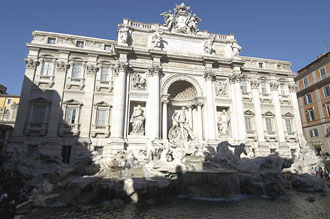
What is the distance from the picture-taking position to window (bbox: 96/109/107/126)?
55.6ft

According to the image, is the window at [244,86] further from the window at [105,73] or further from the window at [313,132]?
the window at [105,73]

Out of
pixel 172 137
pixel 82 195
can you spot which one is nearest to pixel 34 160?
pixel 82 195

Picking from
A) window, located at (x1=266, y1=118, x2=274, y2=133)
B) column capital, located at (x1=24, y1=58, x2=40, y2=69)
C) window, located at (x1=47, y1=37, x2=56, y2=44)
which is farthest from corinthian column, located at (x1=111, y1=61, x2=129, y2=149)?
window, located at (x1=266, y1=118, x2=274, y2=133)

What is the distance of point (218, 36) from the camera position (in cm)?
2177

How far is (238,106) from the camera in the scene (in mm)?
19062

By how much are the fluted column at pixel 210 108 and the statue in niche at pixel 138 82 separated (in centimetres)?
630

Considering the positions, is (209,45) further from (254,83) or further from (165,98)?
(165,98)

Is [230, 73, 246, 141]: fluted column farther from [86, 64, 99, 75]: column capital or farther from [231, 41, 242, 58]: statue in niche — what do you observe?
[86, 64, 99, 75]: column capital

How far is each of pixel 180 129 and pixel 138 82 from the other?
6009 millimetres

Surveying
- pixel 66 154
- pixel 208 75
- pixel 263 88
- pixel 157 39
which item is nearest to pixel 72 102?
pixel 66 154

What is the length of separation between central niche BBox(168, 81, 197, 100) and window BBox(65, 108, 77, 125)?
926 centimetres

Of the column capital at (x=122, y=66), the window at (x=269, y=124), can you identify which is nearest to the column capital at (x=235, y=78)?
the window at (x=269, y=124)

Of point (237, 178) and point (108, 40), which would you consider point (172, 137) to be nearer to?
point (237, 178)

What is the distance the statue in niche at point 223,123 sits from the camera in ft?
61.1
